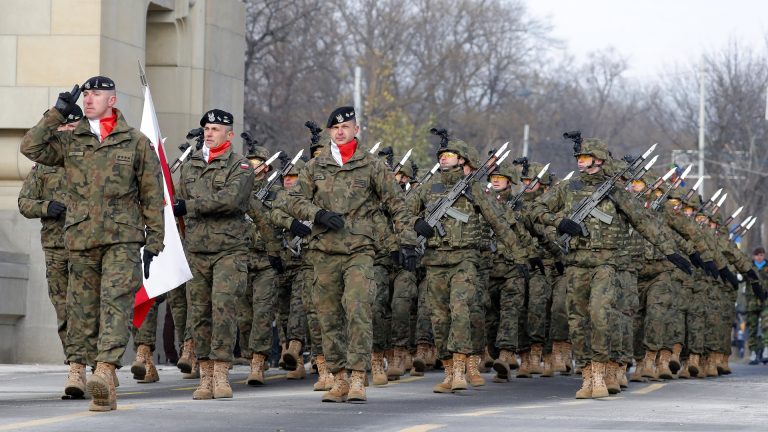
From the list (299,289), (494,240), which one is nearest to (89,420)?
(299,289)

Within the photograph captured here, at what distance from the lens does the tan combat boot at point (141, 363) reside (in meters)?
17.3

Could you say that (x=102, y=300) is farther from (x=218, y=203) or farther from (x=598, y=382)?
(x=598, y=382)

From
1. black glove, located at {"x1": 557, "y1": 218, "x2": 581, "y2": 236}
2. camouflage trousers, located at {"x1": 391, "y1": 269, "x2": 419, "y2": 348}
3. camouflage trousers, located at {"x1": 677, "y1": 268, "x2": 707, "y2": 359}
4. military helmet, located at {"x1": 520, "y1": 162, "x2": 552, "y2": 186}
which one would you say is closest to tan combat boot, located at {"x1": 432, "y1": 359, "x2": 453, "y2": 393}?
black glove, located at {"x1": 557, "y1": 218, "x2": 581, "y2": 236}

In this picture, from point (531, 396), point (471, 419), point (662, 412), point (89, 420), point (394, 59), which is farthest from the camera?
point (394, 59)

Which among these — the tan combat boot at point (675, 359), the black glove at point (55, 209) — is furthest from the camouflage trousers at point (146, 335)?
the tan combat boot at point (675, 359)

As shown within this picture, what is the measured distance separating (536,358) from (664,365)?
177cm

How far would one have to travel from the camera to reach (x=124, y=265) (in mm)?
12930

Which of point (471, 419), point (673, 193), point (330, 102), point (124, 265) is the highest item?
point (330, 102)

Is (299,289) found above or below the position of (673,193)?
below

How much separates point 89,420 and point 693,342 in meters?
12.1

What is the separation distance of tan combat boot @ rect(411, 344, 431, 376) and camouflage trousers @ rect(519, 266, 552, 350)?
1.08m

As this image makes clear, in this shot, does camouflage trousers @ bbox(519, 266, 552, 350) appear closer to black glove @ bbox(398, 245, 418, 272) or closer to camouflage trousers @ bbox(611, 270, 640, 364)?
camouflage trousers @ bbox(611, 270, 640, 364)

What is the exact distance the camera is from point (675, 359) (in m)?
21.7

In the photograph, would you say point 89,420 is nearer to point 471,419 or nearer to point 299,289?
point 471,419
